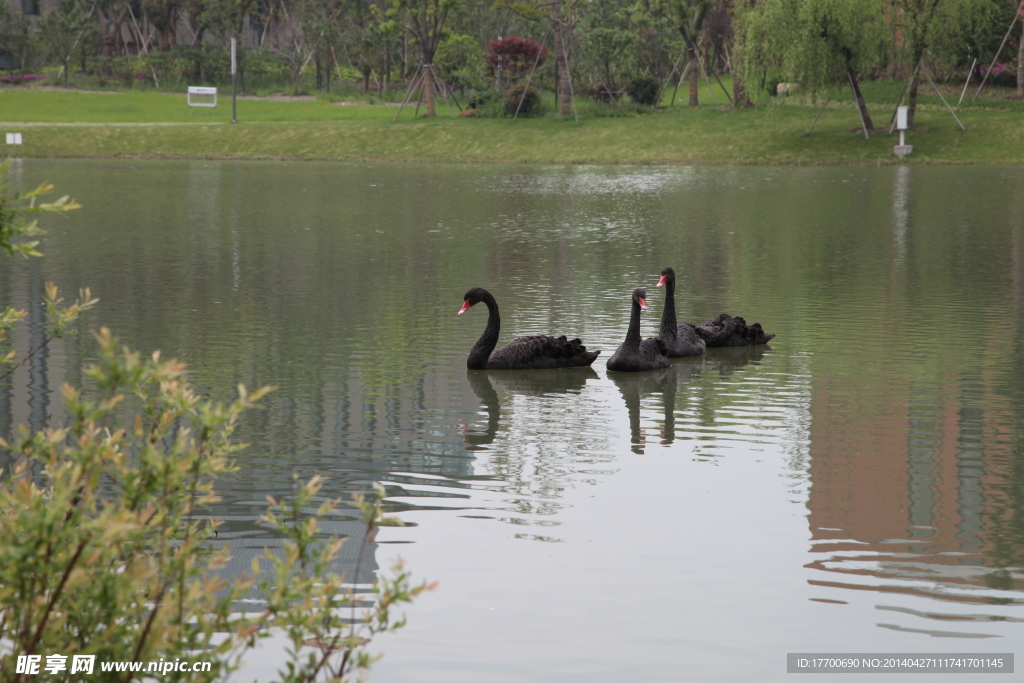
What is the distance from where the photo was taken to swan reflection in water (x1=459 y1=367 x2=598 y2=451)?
980 cm

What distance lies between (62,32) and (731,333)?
7048cm

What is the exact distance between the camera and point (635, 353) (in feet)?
35.4

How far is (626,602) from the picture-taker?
5.34 m

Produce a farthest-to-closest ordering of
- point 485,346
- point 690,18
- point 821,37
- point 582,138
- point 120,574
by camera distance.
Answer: point 690,18 → point 582,138 → point 821,37 → point 485,346 → point 120,574

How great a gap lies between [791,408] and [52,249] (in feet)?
47.2

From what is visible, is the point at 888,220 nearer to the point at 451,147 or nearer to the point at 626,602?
the point at 626,602

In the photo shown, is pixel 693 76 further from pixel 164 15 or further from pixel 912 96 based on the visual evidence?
pixel 164 15

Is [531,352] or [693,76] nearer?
[531,352]

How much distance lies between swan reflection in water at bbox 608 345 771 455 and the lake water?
45mm

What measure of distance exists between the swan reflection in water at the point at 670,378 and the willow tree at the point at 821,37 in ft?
108

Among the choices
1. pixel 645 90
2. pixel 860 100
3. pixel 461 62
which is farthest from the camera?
pixel 461 62

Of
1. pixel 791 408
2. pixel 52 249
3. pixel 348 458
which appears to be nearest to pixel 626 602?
pixel 348 458

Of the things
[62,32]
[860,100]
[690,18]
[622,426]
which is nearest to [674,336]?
[622,426]

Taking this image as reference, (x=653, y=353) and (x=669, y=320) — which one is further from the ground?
(x=669, y=320)
